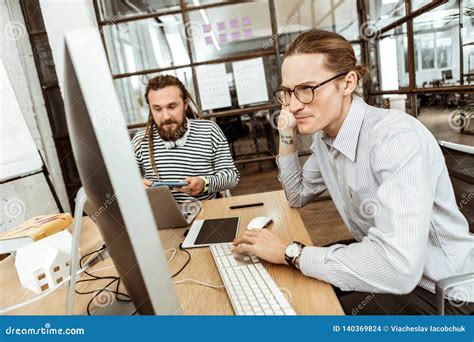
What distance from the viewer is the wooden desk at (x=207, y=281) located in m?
0.63

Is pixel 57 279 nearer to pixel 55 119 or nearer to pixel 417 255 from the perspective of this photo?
pixel 417 255

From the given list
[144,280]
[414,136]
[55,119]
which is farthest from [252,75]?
[144,280]

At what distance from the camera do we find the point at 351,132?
86 centimetres

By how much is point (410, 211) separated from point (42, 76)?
9.71 feet

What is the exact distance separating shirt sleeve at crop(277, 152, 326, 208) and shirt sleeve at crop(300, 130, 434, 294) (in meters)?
0.47

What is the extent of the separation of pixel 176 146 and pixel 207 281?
105 cm

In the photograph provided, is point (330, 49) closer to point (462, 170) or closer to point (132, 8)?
point (462, 170)

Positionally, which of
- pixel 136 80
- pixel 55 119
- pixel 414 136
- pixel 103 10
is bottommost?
pixel 414 136

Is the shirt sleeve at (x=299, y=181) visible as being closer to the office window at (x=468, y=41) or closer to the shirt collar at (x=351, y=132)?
the shirt collar at (x=351, y=132)

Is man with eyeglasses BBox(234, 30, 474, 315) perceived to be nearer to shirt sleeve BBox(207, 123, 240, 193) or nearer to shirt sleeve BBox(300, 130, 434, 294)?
shirt sleeve BBox(300, 130, 434, 294)

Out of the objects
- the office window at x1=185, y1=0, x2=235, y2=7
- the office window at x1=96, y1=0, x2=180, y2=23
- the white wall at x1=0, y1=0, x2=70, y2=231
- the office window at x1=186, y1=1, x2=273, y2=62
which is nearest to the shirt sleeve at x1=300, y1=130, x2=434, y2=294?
Answer: the white wall at x1=0, y1=0, x2=70, y2=231

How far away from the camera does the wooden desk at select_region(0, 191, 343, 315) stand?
0.63 metres

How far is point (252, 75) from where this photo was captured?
2.79 metres

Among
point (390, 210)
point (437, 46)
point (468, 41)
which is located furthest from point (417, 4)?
point (390, 210)
